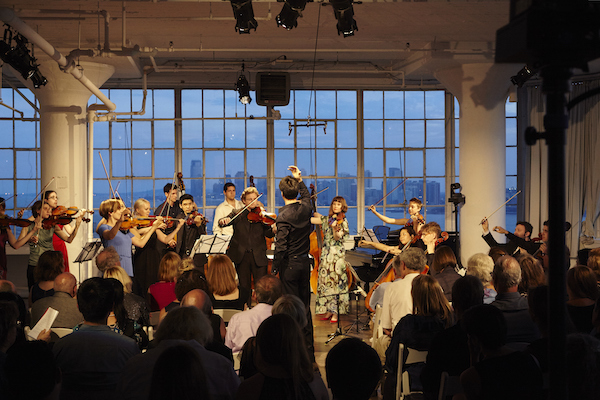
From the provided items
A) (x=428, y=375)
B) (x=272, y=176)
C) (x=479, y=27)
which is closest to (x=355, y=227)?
(x=272, y=176)

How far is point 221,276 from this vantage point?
3.78 m

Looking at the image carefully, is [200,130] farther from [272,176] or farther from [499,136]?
[499,136]

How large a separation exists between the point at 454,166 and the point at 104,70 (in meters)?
5.84

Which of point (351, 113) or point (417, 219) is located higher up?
point (351, 113)

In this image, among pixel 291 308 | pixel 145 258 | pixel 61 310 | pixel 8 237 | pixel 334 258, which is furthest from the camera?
pixel 334 258

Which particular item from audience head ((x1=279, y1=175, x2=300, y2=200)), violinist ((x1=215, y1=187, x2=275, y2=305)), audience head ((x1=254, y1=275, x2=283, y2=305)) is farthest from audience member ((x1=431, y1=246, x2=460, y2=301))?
violinist ((x1=215, y1=187, x2=275, y2=305))

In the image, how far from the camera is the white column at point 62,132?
7.82m

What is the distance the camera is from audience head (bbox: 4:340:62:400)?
183 cm

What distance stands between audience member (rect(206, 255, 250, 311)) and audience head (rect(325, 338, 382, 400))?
200 centimetres

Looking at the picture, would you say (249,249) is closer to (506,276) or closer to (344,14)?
(344,14)

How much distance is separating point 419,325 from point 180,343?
4.79 feet

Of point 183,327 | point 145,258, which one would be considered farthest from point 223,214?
point 183,327

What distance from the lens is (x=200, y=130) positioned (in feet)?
31.4

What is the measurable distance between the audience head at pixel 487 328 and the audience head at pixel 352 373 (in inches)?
20.0
